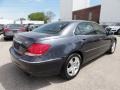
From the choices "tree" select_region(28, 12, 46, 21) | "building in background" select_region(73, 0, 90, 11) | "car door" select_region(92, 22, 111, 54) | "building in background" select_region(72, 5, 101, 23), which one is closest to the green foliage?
"tree" select_region(28, 12, 46, 21)

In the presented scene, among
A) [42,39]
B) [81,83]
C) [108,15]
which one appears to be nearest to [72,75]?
[81,83]

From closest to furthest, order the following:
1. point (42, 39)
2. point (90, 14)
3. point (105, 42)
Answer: point (42, 39) → point (105, 42) → point (90, 14)

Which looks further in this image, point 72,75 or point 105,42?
point 105,42

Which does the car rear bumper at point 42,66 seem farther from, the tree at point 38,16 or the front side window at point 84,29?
the tree at point 38,16

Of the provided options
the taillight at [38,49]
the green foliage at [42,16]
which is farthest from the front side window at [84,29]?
the green foliage at [42,16]

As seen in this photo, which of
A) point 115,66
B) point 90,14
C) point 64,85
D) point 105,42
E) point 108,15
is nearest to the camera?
point 64,85

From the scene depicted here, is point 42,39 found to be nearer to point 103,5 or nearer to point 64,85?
point 64,85

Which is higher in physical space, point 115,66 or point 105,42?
point 105,42

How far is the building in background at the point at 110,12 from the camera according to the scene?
27.0 meters

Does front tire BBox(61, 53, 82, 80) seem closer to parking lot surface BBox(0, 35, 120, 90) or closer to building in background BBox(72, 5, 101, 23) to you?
parking lot surface BBox(0, 35, 120, 90)

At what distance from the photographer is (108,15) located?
28672 mm

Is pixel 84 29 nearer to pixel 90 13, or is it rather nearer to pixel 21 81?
pixel 21 81

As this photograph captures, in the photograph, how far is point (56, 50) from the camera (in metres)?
3.37

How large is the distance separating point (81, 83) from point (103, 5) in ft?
95.1
